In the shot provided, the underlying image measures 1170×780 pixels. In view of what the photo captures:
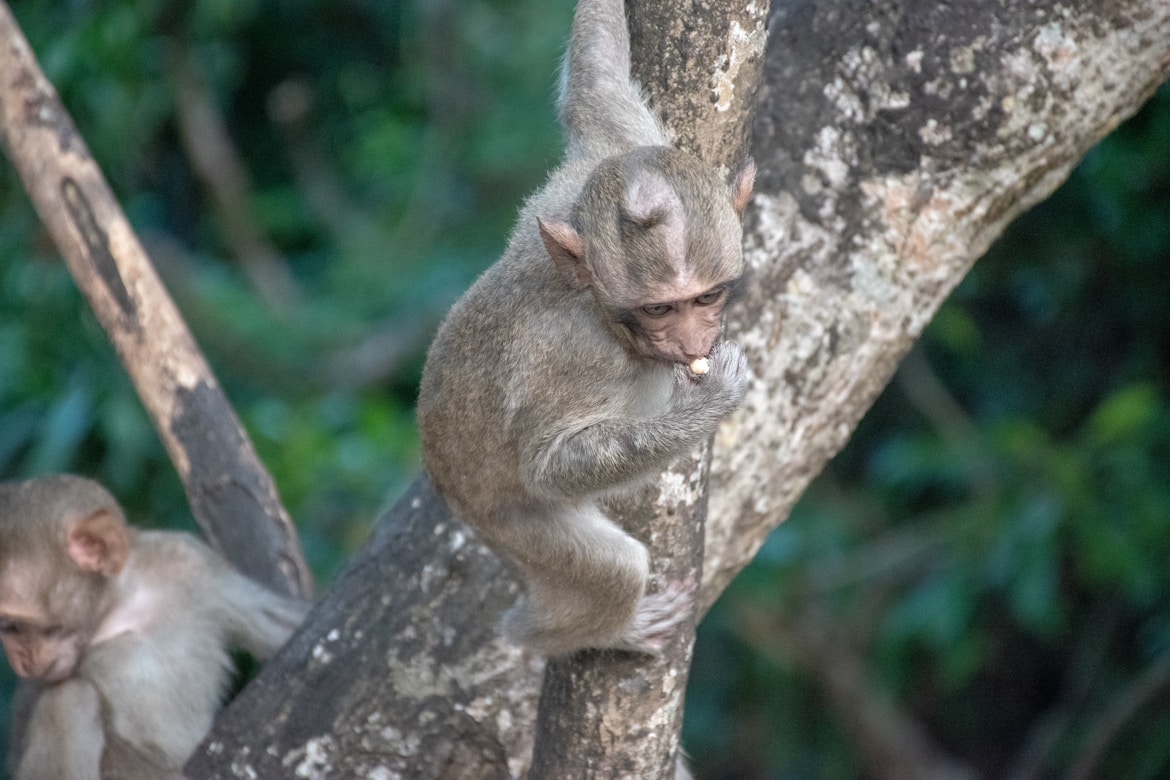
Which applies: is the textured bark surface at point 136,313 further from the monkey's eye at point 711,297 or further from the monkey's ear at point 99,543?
the monkey's eye at point 711,297

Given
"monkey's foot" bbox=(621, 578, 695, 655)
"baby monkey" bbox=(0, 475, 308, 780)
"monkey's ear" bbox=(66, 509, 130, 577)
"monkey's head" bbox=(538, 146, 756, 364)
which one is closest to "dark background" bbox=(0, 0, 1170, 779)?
"baby monkey" bbox=(0, 475, 308, 780)

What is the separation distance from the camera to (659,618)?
3.39 meters

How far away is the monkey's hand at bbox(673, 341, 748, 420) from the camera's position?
3320 millimetres

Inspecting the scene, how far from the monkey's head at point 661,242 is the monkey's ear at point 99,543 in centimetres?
211

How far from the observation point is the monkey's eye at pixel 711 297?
125 inches

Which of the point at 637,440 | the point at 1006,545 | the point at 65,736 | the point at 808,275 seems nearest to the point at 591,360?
the point at 637,440

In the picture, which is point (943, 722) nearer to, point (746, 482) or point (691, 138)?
point (746, 482)

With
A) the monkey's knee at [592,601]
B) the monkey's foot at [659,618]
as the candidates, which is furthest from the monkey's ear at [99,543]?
the monkey's foot at [659,618]

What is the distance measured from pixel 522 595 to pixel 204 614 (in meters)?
1.34

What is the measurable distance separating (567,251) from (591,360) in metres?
0.35

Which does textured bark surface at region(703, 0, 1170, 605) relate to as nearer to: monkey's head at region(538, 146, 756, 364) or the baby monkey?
monkey's head at region(538, 146, 756, 364)

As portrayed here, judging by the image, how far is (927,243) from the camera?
13.2 ft

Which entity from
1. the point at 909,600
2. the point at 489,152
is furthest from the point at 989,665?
the point at 489,152

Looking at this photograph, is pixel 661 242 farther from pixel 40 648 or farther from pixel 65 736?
pixel 65 736
